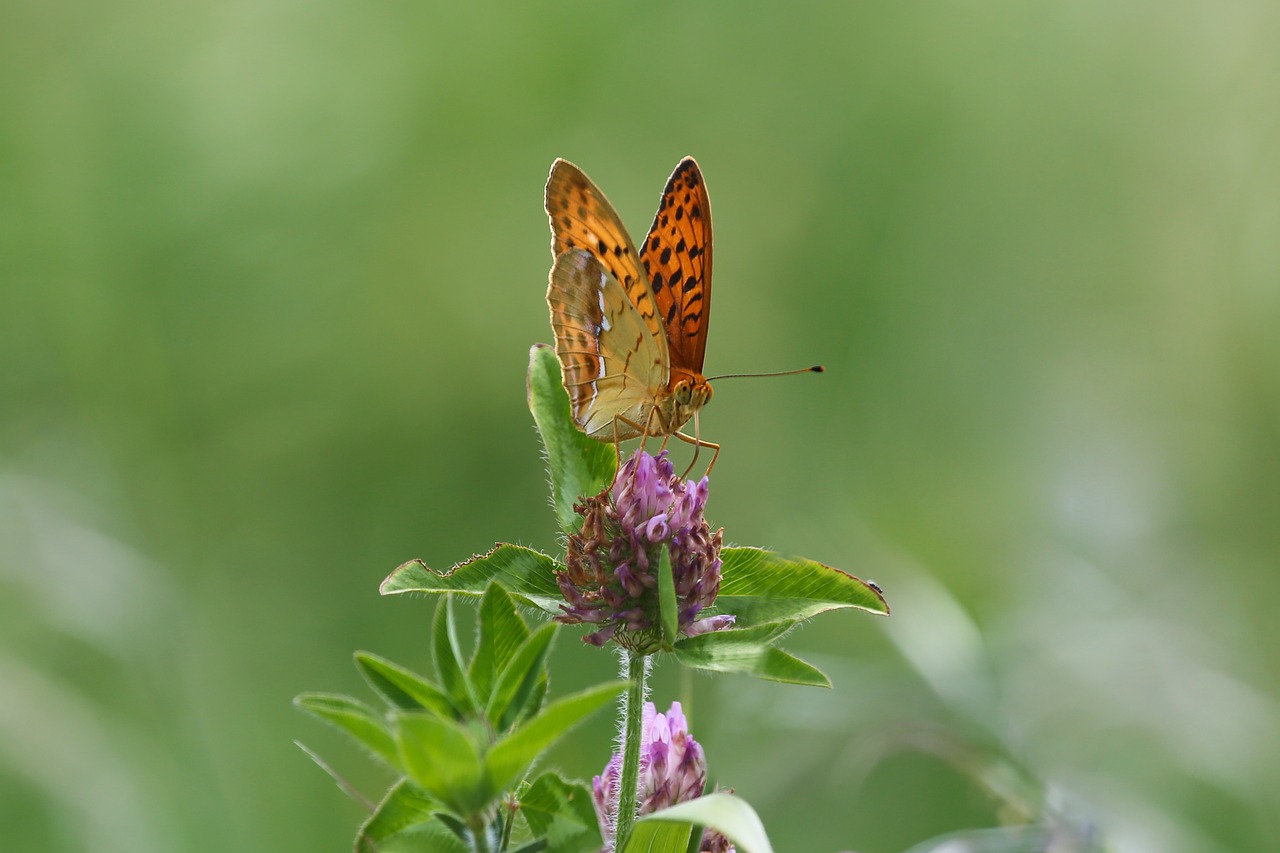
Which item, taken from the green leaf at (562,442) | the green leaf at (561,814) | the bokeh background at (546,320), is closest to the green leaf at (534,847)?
the green leaf at (561,814)

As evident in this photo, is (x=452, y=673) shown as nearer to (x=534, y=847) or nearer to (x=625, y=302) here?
(x=534, y=847)

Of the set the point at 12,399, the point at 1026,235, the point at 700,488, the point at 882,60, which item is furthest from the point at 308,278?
the point at 700,488

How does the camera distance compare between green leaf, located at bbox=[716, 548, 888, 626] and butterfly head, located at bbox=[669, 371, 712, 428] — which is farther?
butterfly head, located at bbox=[669, 371, 712, 428]

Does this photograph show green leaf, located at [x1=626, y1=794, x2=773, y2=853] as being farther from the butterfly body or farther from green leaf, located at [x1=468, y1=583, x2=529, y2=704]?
the butterfly body

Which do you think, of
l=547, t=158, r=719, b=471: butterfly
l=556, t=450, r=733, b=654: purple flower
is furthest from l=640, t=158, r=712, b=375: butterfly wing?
l=556, t=450, r=733, b=654: purple flower

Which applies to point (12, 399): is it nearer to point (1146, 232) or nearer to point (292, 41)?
point (292, 41)

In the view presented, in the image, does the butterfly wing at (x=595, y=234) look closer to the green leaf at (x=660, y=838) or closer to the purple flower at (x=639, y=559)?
the purple flower at (x=639, y=559)
